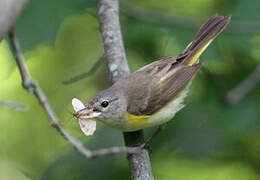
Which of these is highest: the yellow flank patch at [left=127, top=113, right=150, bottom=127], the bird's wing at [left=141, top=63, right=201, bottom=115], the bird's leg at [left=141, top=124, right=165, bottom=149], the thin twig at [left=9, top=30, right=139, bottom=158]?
the thin twig at [left=9, top=30, right=139, bottom=158]

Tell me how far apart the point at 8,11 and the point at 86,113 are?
1969 millimetres

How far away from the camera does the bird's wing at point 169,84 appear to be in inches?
142

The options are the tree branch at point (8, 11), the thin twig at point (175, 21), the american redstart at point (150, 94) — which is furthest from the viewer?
the thin twig at point (175, 21)

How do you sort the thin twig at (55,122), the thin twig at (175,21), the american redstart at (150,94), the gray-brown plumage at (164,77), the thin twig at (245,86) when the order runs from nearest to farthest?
the thin twig at (55,122)
the american redstart at (150,94)
the gray-brown plumage at (164,77)
the thin twig at (175,21)
the thin twig at (245,86)

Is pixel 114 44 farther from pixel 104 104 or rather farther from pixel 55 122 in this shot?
pixel 55 122

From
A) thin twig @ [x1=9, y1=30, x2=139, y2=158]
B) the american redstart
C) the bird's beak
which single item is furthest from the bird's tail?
thin twig @ [x1=9, y1=30, x2=139, y2=158]

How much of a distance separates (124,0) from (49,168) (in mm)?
1402

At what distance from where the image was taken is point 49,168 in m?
3.86

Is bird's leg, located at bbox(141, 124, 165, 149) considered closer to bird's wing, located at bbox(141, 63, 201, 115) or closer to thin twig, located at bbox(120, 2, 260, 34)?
bird's wing, located at bbox(141, 63, 201, 115)

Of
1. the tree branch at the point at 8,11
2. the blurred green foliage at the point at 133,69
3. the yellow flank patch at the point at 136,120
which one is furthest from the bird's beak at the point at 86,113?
the tree branch at the point at 8,11

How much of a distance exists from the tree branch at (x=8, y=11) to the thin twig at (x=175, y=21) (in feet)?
8.92

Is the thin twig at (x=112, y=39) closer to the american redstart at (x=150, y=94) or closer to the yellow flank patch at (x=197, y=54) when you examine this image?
the american redstart at (x=150, y=94)

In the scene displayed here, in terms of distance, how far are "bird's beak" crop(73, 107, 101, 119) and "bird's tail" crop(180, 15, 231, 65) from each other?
0.93 meters

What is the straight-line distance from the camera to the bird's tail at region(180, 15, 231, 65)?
3.86 meters
